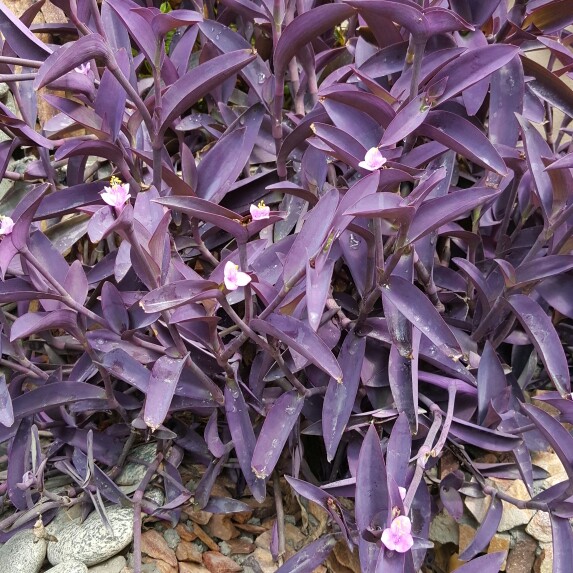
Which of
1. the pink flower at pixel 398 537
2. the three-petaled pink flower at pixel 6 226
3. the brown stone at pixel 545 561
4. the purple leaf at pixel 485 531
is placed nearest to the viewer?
the pink flower at pixel 398 537

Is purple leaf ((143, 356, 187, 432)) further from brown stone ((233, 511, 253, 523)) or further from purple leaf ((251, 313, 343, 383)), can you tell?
brown stone ((233, 511, 253, 523))

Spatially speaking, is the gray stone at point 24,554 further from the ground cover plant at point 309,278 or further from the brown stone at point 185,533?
the brown stone at point 185,533

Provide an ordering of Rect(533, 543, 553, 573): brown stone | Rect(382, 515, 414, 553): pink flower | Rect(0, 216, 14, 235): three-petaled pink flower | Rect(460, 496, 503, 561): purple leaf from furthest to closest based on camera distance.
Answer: Rect(533, 543, 553, 573): brown stone, Rect(460, 496, 503, 561): purple leaf, Rect(0, 216, 14, 235): three-petaled pink flower, Rect(382, 515, 414, 553): pink flower

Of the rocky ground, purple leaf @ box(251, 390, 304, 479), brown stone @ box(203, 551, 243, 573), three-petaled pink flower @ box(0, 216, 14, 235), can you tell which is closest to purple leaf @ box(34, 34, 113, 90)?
three-petaled pink flower @ box(0, 216, 14, 235)

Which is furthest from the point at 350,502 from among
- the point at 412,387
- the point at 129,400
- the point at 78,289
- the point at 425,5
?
the point at 425,5

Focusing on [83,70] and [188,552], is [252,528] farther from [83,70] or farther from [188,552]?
[83,70]

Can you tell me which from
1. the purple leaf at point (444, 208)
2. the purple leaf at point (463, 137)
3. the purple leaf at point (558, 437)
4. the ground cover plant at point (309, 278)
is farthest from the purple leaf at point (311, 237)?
the purple leaf at point (558, 437)

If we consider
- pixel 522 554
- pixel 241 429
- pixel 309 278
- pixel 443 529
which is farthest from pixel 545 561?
pixel 309 278
